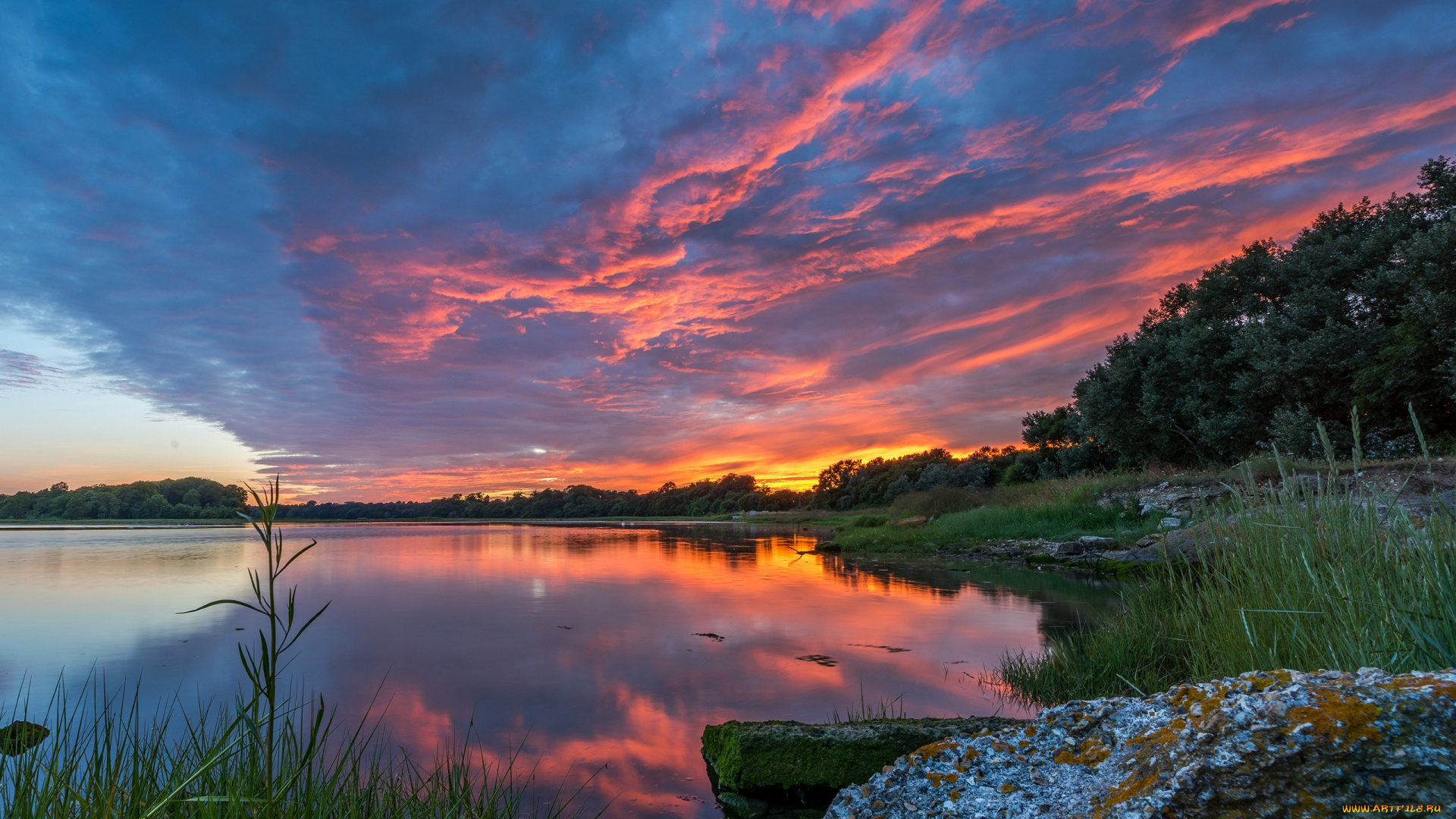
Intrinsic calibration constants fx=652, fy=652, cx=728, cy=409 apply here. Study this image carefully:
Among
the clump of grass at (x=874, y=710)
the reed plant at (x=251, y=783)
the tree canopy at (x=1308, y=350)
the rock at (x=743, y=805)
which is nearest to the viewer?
the reed plant at (x=251, y=783)

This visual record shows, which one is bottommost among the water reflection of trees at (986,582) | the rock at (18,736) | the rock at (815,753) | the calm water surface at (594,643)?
the water reflection of trees at (986,582)

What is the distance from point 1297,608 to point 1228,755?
113 inches

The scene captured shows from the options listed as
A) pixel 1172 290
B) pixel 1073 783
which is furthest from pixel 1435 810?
pixel 1172 290

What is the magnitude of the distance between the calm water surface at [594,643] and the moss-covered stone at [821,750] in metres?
0.47

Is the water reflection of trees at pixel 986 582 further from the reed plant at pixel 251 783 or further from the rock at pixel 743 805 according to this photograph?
the reed plant at pixel 251 783

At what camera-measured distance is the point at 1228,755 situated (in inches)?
69.1

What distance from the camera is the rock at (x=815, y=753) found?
4008 mm

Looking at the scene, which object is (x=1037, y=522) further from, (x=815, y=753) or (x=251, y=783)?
(x=251, y=783)

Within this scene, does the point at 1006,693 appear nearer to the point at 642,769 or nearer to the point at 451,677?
the point at 642,769

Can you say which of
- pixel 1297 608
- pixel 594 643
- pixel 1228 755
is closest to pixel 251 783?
pixel 1228 755

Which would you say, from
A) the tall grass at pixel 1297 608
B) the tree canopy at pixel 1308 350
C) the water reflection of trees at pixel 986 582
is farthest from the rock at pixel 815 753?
the tree canopy at pixel 1308 350

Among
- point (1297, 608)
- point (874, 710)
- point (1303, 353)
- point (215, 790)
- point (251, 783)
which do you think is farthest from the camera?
point (1303, 353)

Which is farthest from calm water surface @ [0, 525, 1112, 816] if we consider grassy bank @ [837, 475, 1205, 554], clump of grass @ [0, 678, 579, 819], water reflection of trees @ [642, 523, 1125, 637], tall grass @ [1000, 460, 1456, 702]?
grassy bank @ [837, 475, 1205, 554]

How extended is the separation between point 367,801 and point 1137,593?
7703 mm
